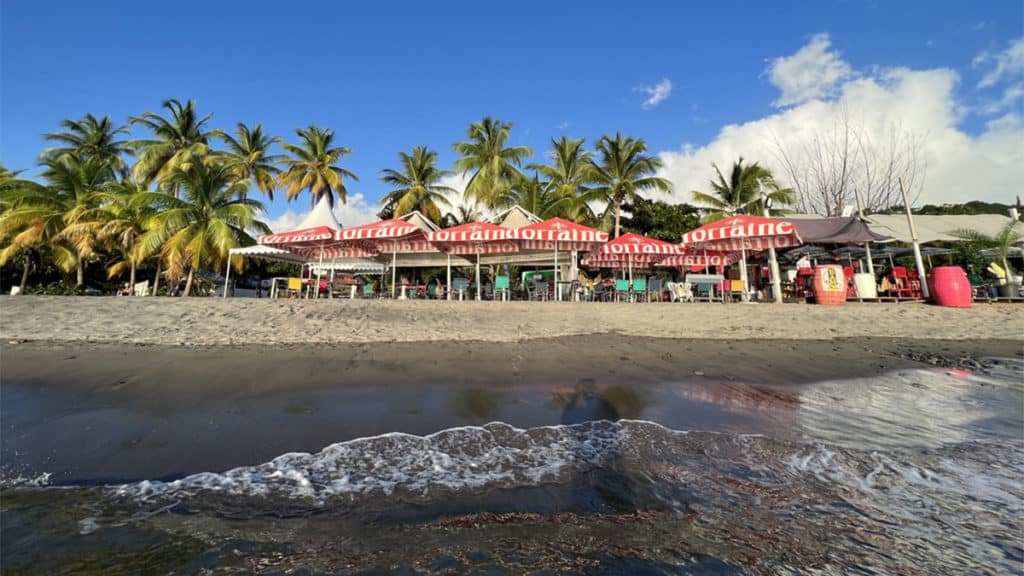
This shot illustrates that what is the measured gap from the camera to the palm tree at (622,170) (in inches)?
904

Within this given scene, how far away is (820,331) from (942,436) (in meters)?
6.13

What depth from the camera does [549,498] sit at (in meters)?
2.17

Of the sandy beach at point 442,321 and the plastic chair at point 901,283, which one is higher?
the plastic chair at point 901,283

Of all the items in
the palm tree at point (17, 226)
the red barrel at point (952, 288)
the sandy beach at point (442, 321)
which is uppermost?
the palm tree at point (17, 226)

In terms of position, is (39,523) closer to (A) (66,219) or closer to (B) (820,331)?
(B) (820,331)

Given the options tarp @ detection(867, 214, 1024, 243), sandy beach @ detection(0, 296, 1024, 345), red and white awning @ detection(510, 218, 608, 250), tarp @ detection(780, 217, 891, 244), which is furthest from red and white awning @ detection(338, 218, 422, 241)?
tarp @ detection(867, 214, 1024, 243)

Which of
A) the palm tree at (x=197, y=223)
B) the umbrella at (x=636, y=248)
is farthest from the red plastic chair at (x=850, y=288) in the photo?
the palm tree at (x=197, y=223)

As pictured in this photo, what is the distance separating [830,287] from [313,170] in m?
27.3

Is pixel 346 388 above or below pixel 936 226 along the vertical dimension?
below

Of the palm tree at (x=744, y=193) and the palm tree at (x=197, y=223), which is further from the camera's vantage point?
the palm tree at (x=744, y=193)

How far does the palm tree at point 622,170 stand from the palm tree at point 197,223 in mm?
18359

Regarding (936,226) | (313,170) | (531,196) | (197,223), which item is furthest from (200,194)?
(936,226)

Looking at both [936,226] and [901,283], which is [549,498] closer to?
[901,283]

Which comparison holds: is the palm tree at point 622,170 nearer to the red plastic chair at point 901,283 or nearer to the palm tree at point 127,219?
the red plastic chair at point 901,283
